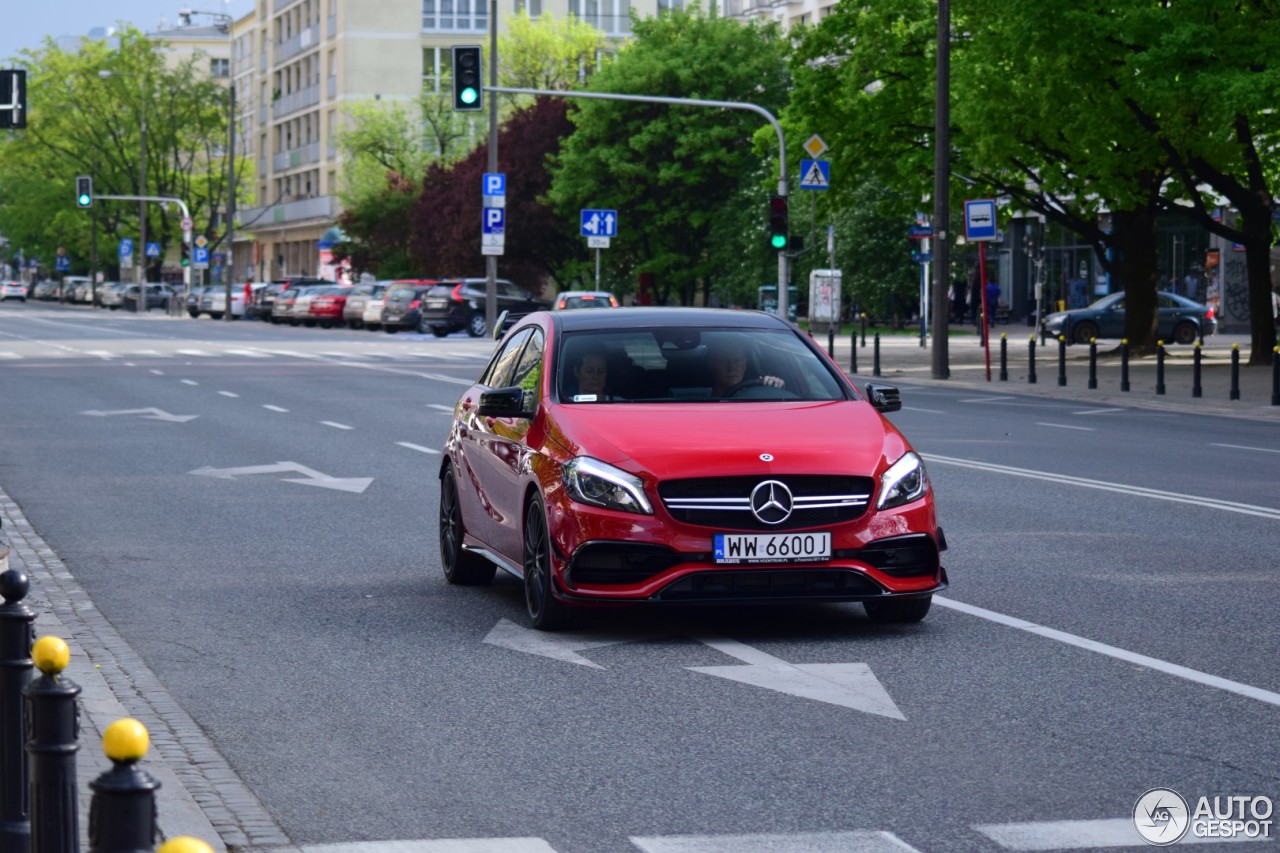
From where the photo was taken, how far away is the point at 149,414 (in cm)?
2548

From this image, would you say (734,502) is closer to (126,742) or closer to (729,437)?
(729,437)

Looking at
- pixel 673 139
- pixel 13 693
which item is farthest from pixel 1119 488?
pixel 673 139

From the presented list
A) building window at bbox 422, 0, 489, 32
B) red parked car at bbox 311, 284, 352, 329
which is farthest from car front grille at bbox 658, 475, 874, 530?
building window at bbox 422, 0, 489, 32

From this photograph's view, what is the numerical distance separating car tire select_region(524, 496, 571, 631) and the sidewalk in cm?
1842

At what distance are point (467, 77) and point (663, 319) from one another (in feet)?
88.9

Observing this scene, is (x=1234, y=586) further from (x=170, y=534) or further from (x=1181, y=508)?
(x=170, y=534)

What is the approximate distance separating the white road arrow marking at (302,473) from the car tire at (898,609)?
7.14m

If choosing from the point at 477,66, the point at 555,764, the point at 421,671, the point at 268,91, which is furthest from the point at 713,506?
the point at 268,91

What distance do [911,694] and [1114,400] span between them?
907 inches

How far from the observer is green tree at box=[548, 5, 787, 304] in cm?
7038

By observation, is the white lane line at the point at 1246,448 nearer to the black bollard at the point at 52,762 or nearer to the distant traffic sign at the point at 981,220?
the distant traffic sign at the point at 981,220

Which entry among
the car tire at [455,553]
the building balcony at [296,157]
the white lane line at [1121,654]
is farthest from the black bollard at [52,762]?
the building balcony at [296,157]

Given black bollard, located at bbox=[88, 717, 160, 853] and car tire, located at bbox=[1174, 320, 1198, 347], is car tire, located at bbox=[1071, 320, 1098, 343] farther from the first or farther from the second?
black bollard, located at bbox=[88, 717, 160, 853]

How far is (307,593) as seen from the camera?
35.9 ft
